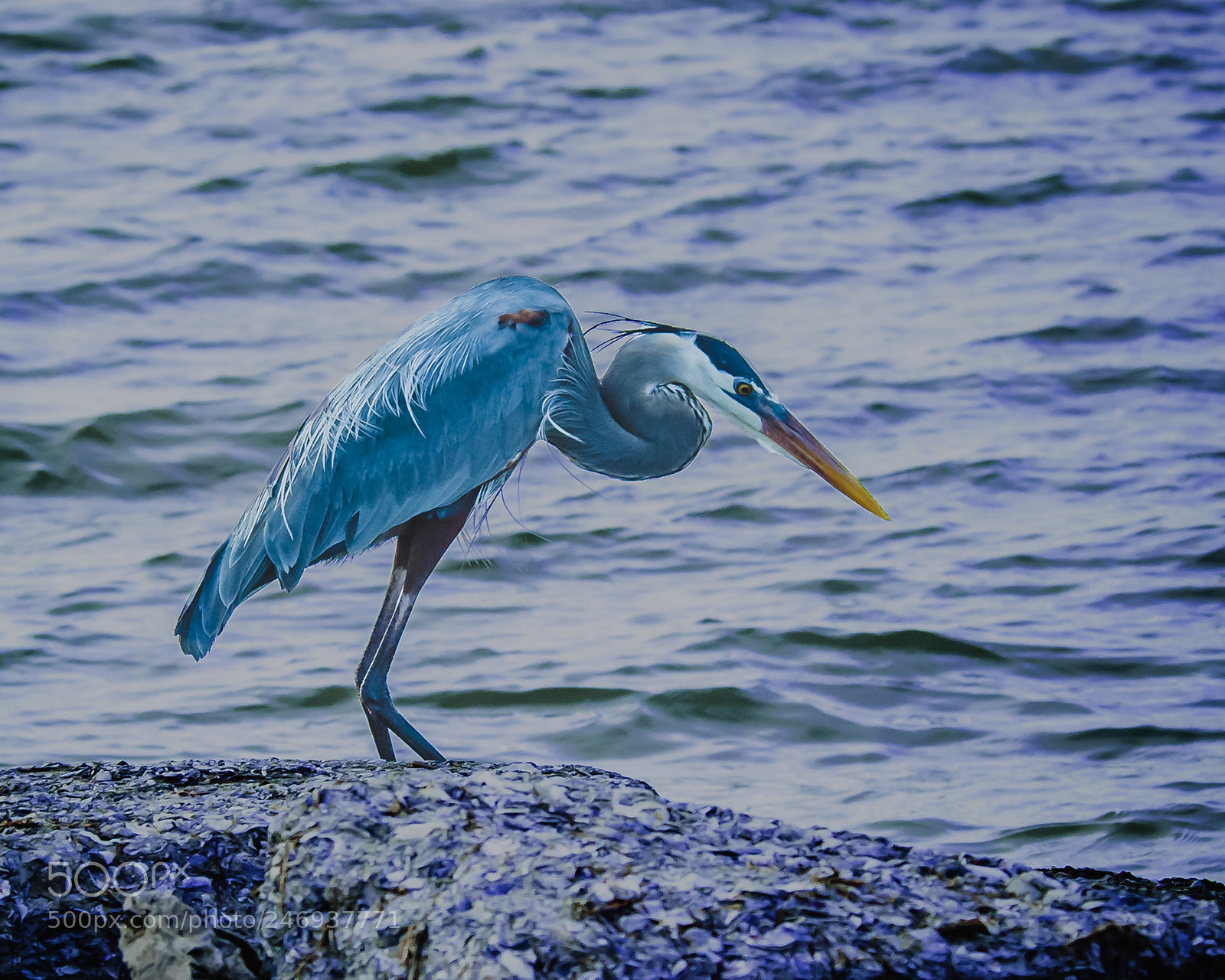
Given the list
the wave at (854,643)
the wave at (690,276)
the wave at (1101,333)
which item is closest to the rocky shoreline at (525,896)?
the wave at (854,643)

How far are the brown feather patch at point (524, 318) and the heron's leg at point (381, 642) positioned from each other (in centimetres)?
71

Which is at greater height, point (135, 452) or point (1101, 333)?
point (1101, 333)

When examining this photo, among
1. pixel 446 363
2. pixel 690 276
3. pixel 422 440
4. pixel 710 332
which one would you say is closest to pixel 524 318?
pixel 446 363

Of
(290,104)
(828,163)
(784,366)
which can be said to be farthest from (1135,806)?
(290,104)

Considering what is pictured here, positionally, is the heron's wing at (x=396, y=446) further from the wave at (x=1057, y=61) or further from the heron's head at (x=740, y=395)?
the wave at (x=1057, y=61)

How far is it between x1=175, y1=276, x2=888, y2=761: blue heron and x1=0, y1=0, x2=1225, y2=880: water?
57 centimetres

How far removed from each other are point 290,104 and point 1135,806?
9.84 m

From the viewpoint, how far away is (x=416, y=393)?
446cm

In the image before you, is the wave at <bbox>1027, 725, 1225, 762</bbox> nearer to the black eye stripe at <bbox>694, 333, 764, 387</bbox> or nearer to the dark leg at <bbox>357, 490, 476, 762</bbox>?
the black eye stripe at <bbox>694, 333, 764, 387</bbox>

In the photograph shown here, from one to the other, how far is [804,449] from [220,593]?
167 centimetres

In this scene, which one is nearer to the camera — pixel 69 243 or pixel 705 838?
pixel 705 838

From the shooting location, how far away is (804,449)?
471 cm

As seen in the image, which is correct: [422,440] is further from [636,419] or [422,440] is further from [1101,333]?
[1101,333]

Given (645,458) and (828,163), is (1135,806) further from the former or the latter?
(828,163)
